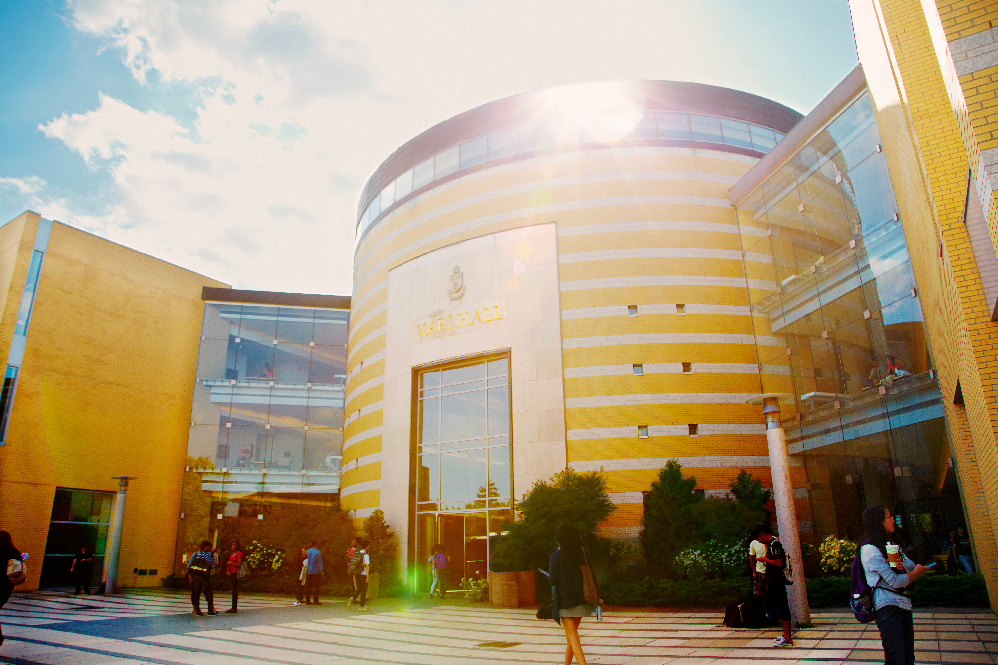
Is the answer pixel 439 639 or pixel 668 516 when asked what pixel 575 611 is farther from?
pixel 668 516

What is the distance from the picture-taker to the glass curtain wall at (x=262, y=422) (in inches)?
1082

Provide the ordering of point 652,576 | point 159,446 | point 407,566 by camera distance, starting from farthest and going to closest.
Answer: point 159,446 < point 407,566 < point 652,576

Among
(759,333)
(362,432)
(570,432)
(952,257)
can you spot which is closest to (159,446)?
(362,432)

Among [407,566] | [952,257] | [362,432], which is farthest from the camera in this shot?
[362,432]

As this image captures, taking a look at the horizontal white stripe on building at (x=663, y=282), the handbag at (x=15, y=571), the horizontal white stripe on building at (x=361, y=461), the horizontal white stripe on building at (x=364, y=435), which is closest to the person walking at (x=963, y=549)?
the horizontal white stripe on building at (x=663, y=282)

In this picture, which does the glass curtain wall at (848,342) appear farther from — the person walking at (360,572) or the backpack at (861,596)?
the person walking at (360,572)

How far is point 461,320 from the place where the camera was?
72.7 ft

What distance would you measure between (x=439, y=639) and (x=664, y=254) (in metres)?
14.4

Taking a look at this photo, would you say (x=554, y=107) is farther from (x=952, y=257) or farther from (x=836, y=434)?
(x=952, y=257)

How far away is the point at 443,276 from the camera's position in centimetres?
2311

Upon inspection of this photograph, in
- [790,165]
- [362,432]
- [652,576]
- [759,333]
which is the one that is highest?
[790,165]

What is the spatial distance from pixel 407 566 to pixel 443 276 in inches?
396

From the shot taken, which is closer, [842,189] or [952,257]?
[952,257]

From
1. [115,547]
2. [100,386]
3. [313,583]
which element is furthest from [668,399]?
[100,386]
